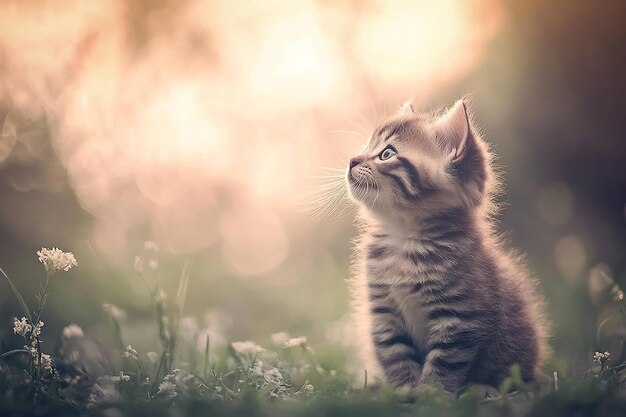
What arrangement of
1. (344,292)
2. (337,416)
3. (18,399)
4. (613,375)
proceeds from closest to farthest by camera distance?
(337,416) < (18,399) < (613,375) < (344,292)

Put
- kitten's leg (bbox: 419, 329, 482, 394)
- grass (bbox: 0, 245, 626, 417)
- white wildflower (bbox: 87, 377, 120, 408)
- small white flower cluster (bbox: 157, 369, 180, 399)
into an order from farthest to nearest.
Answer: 1. kitten's leg (bbox: 419, 329, 482, 394)
2. small white flower cluster (bbox: 157, 369, 180, 399)
3. white wildflower (bbox: 87, 377, 120, 408)
4. grass (bbox: 0, 245, 626, 417)

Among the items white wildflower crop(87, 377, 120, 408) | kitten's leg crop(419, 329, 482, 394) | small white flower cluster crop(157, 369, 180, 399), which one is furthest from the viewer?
kitten's leg crop(419, 329, 482, 394)

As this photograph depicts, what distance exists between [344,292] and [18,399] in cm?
326

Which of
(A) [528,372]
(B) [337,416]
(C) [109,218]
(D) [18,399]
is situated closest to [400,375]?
(A) [528,372]

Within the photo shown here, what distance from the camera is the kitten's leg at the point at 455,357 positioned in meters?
2.29

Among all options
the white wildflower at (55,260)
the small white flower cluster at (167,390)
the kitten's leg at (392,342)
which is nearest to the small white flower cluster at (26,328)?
the white wildflower at (55,260)

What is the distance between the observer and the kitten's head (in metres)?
2.51

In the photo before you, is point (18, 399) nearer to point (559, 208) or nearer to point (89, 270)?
point (89, 270)

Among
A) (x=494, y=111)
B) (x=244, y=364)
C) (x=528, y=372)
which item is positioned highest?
(x=494, y=111)

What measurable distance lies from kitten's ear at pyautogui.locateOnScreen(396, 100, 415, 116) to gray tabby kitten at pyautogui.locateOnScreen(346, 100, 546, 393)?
164 mm

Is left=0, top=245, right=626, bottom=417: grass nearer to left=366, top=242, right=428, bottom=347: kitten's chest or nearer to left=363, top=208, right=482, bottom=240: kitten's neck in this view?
left=366, top=242, right=428, bottom=347: kitten's chest

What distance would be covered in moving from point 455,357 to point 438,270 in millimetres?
308

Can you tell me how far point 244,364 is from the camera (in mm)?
2551

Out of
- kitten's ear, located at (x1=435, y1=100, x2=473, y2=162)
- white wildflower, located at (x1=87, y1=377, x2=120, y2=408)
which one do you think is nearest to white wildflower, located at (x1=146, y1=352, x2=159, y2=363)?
white wildflower, located at (x1=87, y1=377, x2=120, y2=408)
